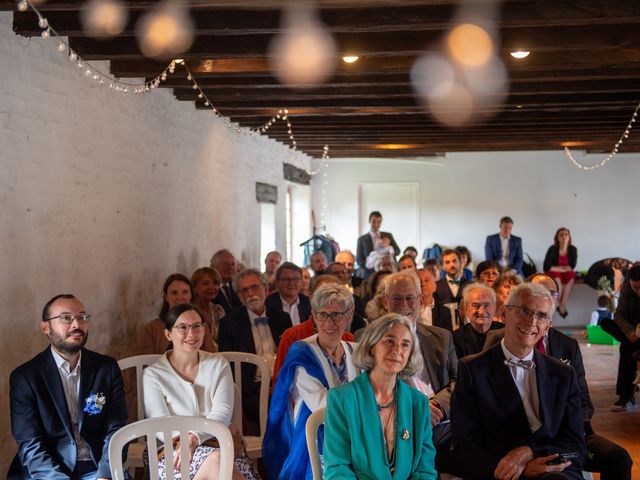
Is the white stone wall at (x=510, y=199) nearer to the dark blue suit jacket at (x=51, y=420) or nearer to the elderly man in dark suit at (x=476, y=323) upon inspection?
the elderly man in dark suit at (x=476, y=323)

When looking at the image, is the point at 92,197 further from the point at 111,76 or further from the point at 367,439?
the point at 367,439

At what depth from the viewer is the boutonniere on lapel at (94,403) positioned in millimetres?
3482

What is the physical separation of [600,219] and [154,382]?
1203 cm

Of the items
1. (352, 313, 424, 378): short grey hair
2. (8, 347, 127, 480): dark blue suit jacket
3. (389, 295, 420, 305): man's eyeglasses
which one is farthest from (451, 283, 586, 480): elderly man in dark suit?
(8, 347, 127, 480): dark blue suit jacket

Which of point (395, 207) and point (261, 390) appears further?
point (395, 207)

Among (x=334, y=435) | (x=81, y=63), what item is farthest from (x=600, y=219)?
(x=334, y=435)

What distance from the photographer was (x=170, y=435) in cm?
317

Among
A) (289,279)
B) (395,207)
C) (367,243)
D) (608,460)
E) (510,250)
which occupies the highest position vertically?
(395,207)

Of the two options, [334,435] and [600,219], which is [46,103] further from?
[600,219]

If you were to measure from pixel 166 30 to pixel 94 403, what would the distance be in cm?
217

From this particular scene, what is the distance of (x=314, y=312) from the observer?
3859 millimetres

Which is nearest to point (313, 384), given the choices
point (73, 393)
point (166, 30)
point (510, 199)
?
point (73, 393)

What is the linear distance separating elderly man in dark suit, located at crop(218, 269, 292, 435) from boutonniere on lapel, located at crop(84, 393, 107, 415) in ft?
4.54

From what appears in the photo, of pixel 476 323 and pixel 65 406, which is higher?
pixel 476 323
